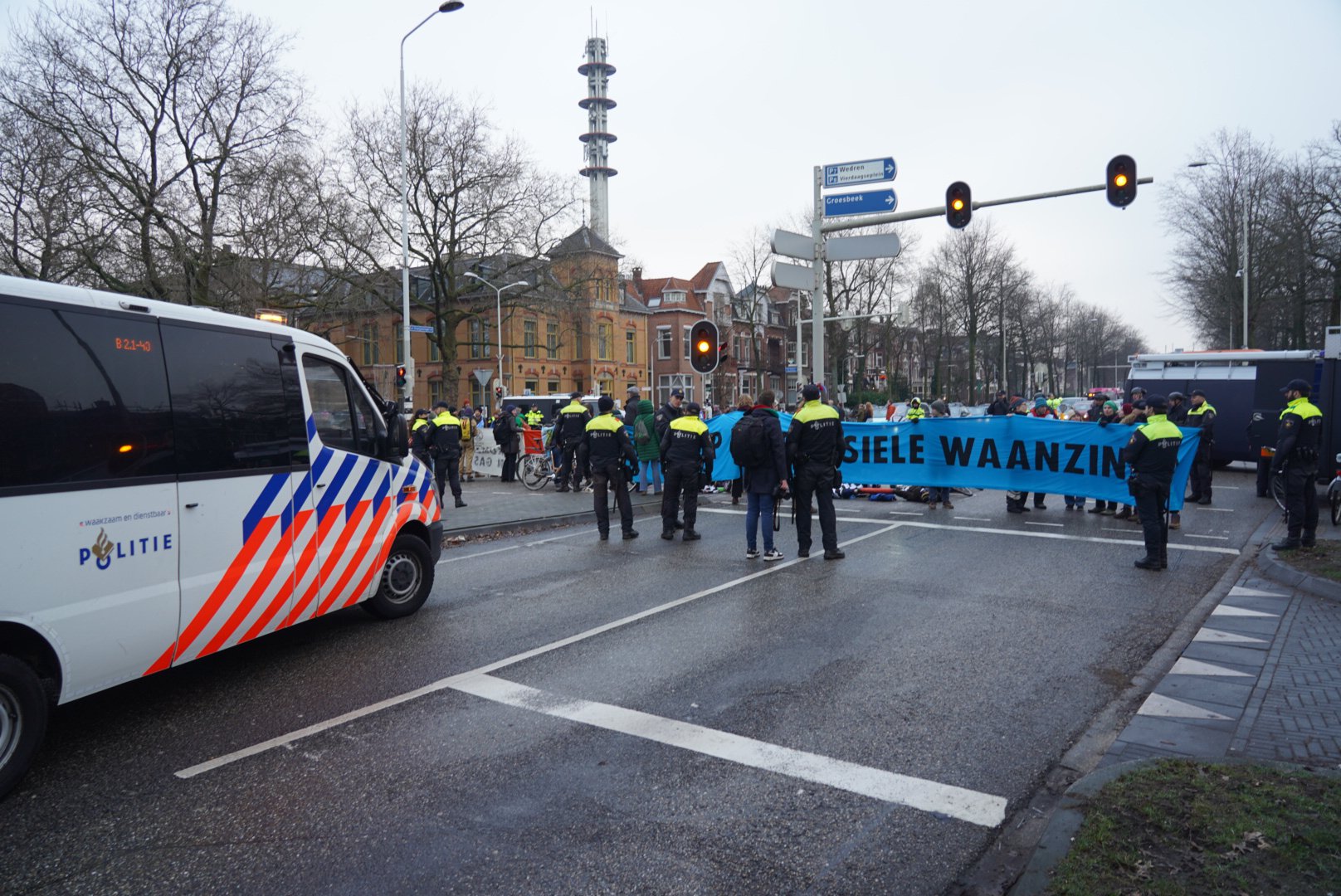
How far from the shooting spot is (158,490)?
4887 mm

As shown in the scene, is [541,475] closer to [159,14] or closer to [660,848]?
[660,848]

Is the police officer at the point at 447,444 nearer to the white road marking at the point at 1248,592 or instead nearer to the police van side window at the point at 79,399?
the police van side window at the point at 79,399

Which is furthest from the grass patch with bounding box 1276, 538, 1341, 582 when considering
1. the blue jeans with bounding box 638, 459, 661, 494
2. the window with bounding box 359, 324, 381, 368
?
the window with bounding box 359, 324, 381, 368

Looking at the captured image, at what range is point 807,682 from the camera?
5.62 meters

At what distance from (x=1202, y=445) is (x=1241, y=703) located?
11090mm

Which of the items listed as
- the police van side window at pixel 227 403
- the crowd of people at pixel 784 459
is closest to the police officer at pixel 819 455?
the crowd of people at pixel 784 459

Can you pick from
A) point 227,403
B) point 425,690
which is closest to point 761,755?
point 425,690

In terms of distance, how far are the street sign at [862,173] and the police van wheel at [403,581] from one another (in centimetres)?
1207

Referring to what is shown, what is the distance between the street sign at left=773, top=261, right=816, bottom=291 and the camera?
16953 millimetres

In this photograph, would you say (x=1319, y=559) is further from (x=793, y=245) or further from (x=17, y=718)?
(x=17, y=718)

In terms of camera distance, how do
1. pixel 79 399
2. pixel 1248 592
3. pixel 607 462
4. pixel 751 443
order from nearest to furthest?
pixel 79 399
pixel 1248 592
pixel 751 443
pixel 607 462

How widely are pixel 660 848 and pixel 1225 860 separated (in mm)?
2070

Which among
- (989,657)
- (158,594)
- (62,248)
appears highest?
(62,248)

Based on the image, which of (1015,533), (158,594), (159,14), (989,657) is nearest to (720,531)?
(1015,533)
